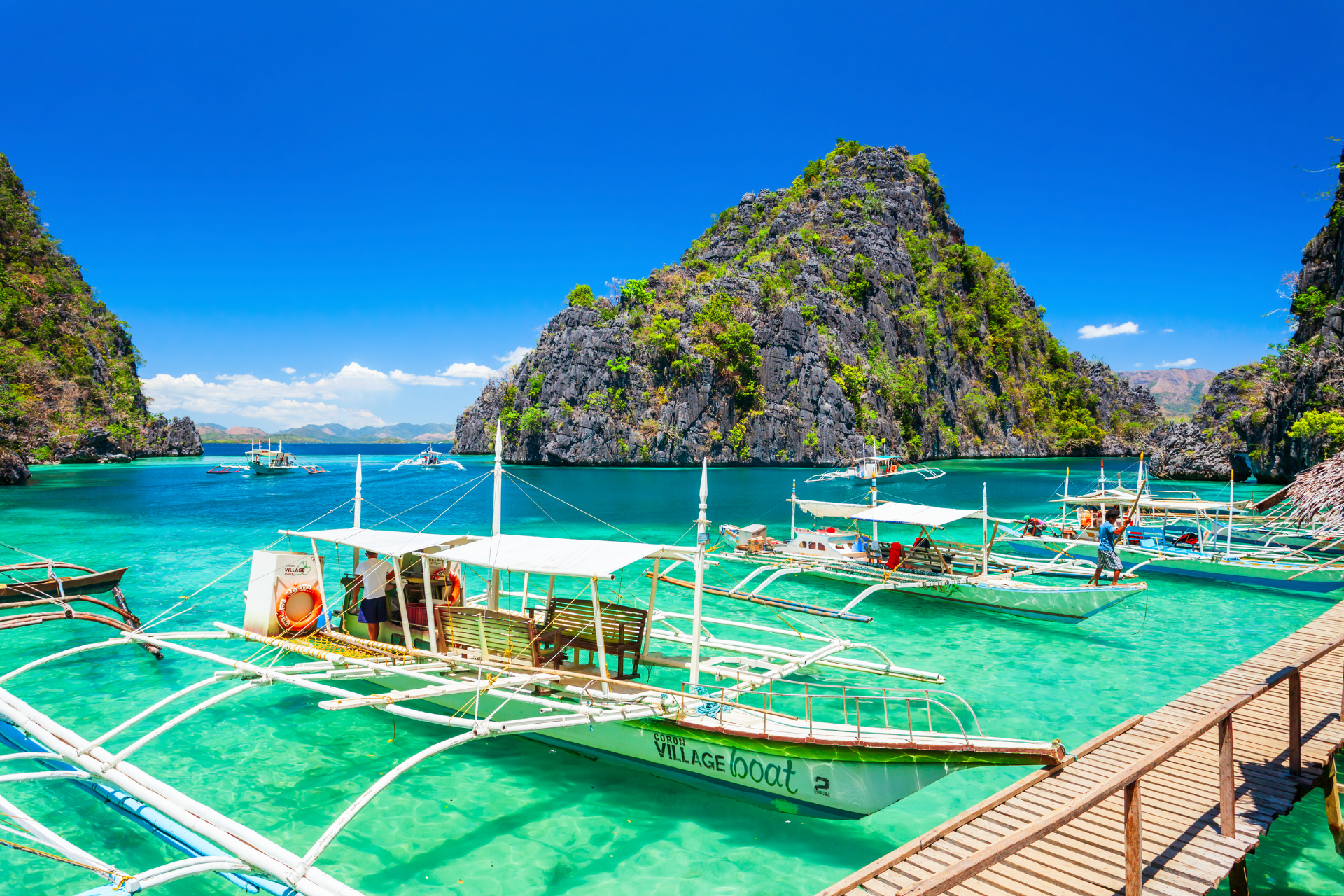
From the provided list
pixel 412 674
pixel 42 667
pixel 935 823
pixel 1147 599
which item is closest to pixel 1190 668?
pixel 1147 599

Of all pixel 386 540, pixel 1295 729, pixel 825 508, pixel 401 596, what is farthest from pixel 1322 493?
pixel 386 540

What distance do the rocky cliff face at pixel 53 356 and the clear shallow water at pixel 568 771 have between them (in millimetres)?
73339

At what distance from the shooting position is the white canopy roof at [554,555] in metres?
9.81

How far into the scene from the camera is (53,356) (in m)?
86.1

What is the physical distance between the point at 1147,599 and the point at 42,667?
32167mm

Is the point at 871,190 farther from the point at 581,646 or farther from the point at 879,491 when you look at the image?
the point at 581,646

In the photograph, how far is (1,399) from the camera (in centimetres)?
6706

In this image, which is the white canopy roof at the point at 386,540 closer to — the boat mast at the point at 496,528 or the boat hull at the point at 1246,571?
the boat mast at the point at 496,528

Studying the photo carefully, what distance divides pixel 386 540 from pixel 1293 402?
210 ft

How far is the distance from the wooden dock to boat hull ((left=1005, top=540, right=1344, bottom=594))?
721 inches

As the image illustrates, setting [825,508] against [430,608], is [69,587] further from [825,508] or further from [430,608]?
[825,508]

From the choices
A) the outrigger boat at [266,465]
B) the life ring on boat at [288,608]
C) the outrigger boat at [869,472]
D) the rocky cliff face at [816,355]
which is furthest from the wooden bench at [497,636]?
the outrigger boat at [266,465]

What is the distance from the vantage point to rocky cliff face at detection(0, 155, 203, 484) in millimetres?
80188

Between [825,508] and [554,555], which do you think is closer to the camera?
[554,555]
